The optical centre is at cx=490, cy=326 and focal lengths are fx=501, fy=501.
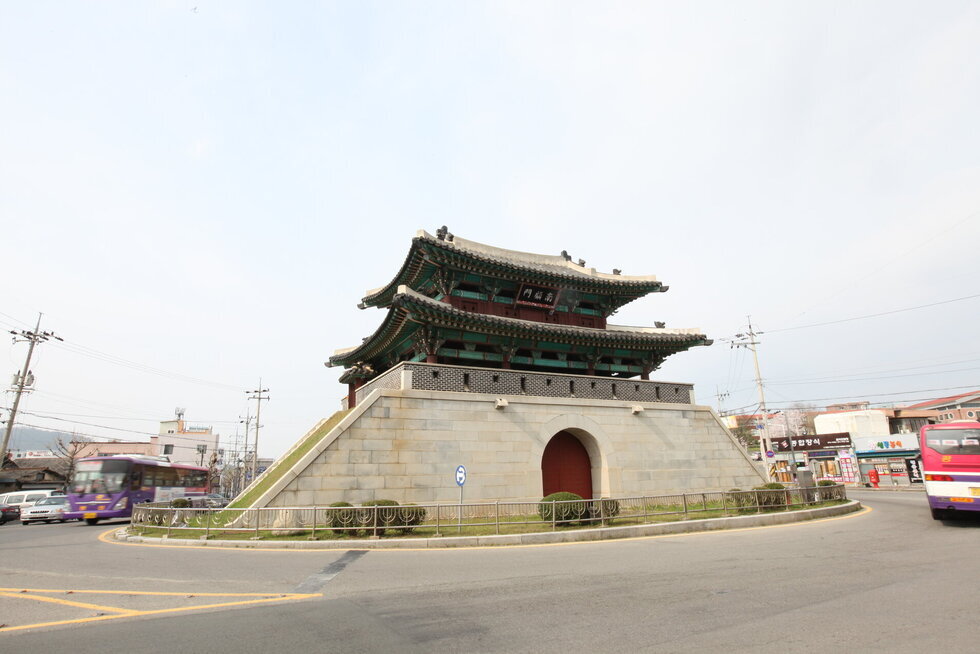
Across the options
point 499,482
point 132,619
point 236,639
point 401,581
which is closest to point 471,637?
point 236,639

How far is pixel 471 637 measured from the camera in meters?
5.42

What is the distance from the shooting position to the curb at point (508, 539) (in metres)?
12.7

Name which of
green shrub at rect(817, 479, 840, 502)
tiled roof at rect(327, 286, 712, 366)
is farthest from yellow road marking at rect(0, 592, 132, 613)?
green shrub at rect(817, 479, 840, 502)

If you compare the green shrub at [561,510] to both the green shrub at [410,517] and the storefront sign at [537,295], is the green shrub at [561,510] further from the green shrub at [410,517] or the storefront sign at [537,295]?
the storefront sign at [537,295]

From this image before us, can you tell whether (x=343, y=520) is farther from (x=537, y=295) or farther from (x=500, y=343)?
(x=537, y=295)

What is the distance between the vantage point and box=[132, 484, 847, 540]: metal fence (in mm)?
13508

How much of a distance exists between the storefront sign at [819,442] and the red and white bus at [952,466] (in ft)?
110

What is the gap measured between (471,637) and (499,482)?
522 inches

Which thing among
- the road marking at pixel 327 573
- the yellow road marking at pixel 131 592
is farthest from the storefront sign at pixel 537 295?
the yellow road marking at pixel 131 592

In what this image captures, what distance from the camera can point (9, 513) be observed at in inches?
1115

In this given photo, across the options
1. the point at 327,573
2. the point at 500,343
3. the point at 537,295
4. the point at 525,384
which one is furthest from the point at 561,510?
the point at 537,295

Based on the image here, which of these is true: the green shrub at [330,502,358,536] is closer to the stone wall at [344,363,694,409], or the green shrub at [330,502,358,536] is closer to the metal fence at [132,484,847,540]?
the metal fence at [132,484,847,540]

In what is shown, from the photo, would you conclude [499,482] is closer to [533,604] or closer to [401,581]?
[401,581]

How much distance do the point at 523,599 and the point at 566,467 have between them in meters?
14.4
